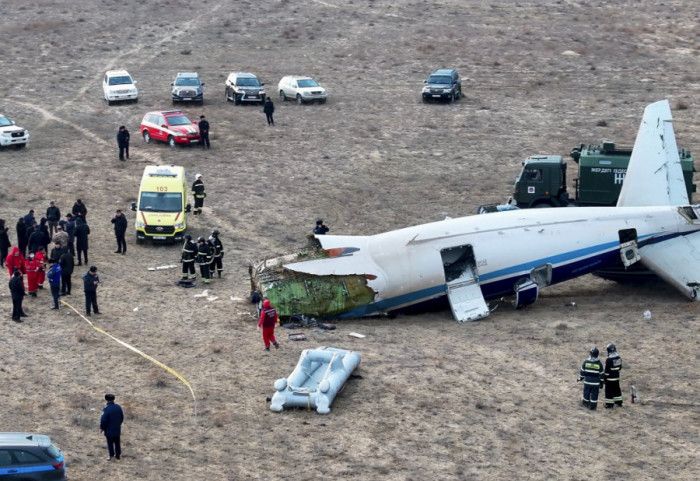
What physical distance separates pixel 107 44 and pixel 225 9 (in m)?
11.7

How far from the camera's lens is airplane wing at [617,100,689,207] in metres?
33.7

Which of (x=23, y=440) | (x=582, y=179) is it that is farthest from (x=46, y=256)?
(x=582, y=179)

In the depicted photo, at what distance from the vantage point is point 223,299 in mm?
32156

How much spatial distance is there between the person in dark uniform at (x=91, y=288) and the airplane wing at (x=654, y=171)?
1647 centimetres

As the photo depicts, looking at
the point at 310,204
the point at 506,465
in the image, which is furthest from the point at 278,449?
the point at 310,204

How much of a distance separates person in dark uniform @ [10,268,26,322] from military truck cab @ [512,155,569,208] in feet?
58.0

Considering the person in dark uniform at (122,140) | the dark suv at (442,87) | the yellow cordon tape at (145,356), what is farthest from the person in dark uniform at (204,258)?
the dark suv at (442,87)

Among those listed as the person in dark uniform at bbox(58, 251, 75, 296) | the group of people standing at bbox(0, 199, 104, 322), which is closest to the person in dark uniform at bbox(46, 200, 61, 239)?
the group of people standing at bbox(0, 199, 104, 322)

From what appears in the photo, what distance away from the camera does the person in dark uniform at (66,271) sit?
31.8 meters

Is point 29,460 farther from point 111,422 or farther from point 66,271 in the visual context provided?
point 66,271

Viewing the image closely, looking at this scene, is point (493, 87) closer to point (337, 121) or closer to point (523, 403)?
point (337, 121)

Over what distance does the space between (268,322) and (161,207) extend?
12.4m

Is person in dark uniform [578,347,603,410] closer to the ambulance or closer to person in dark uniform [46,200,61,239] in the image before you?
the ambulance

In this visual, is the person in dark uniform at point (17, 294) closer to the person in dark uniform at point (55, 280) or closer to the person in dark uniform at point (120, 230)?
the person in dark uniform at point (55, 280)
